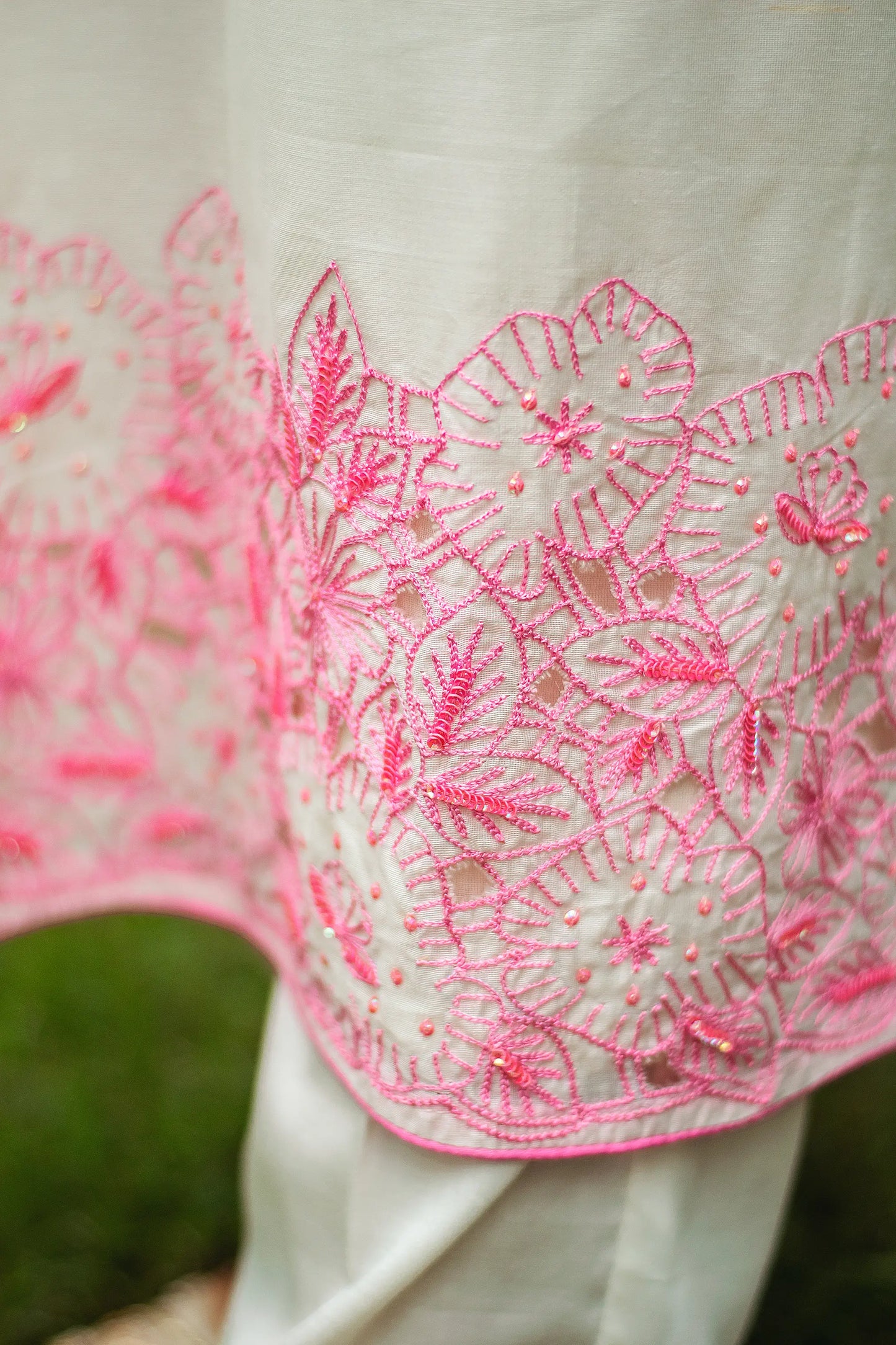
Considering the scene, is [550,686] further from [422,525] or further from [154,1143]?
[154,1143]

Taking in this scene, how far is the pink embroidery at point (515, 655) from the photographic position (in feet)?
1.60

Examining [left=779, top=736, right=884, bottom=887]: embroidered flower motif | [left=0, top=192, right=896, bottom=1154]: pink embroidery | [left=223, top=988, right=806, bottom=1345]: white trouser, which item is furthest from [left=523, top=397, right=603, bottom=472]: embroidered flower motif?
[left=223, top=988, right=806, bottom=1345]: white trouser

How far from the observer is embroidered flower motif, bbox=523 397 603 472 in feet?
1.56

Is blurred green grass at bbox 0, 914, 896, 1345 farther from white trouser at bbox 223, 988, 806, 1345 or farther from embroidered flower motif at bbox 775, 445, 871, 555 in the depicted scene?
embroidered flower motif at bbox 775, 445, 871, 555

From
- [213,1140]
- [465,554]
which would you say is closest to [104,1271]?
[213,1140]

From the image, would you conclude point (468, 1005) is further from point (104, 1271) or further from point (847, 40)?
point (104, 1271)

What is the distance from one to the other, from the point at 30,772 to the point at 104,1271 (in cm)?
59

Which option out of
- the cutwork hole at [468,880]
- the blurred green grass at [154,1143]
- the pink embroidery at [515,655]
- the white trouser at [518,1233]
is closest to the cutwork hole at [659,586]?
the pink embroidery at [515,655]

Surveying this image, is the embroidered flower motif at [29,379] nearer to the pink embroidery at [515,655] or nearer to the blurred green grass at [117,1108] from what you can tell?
the pink embroidery at [515,655]

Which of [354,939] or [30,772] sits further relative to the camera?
[30,772]

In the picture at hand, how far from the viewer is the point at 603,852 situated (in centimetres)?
52

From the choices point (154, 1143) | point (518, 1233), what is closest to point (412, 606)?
point (518, 1233)

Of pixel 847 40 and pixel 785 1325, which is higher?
pixel 847 40

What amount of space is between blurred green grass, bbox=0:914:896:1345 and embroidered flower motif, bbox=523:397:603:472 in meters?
0.83
